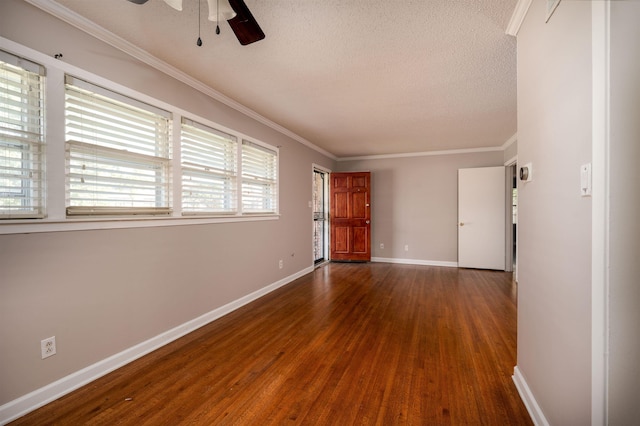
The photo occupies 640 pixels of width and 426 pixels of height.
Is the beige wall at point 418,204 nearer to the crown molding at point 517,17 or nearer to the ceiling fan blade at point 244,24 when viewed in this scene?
the crown molding at point 517,17

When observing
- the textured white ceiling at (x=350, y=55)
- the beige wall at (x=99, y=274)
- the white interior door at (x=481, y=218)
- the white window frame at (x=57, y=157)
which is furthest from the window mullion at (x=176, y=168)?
the white interior door at (x=481, y=218)

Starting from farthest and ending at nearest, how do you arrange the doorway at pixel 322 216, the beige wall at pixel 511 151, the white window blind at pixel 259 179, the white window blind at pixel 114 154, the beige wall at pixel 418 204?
the doorway at pixel 322 216, the beige wall at pixel 418 204, the beige wall at pixel 511 151, the white window blind at pixel 259 179, the white window blind at pixel 114 154

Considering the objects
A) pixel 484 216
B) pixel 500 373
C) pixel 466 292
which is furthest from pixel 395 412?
pixel 484 216

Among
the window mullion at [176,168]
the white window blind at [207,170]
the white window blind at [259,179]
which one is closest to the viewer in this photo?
the window mullion at [176,168]

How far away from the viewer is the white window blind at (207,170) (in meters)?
2.76

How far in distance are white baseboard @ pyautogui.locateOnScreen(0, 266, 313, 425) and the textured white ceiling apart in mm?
2365

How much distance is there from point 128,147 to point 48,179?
1.93 feet

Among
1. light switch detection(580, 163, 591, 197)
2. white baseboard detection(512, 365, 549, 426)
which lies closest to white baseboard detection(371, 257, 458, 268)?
white baseboard detection(512, 365, 549, 426)

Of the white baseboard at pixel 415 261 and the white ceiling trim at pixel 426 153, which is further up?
the white ceiling trim at pixel 426 153

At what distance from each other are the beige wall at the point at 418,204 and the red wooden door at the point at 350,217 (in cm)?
37

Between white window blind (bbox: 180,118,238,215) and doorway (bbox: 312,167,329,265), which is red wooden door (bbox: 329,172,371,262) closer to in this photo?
doorway (bbox: 312,167,329,265)

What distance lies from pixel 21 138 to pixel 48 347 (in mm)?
1270

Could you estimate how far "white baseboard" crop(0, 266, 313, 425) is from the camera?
63.0 inches

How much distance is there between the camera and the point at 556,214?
133 cm
